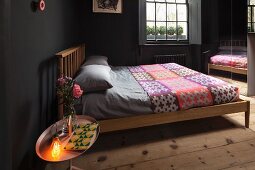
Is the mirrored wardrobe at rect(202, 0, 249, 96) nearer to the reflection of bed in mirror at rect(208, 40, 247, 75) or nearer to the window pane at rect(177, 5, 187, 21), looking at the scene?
the reflection of bed in mirror at rect(208, 40, 247, 75)

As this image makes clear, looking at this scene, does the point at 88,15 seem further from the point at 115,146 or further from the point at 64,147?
the point at 64,147

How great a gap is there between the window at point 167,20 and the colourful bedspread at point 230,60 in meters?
0.97

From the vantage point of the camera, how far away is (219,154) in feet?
5.68

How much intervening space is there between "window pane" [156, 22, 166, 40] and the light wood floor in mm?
2706

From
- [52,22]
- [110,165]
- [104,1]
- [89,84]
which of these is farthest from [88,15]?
[110,165]

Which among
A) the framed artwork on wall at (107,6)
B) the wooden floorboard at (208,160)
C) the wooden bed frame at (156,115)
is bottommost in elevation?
the wooden floorboard at (208,160)

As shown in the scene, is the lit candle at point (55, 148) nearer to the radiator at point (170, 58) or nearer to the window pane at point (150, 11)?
the radiator at point (170, 58)

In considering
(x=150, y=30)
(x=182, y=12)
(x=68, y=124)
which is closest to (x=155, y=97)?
(x=68, y=124)

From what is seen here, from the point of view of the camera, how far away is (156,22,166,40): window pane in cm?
457

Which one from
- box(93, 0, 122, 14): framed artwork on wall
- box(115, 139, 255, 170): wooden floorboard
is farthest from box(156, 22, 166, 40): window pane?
box(115, 139, 255, 170): wooden floorboard

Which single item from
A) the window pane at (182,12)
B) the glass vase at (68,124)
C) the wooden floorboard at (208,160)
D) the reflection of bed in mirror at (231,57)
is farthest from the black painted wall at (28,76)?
the window pane at (182,12)

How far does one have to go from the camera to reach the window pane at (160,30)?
457 centimetres

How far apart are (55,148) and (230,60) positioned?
3759mm

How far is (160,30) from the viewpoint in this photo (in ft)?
15.0
